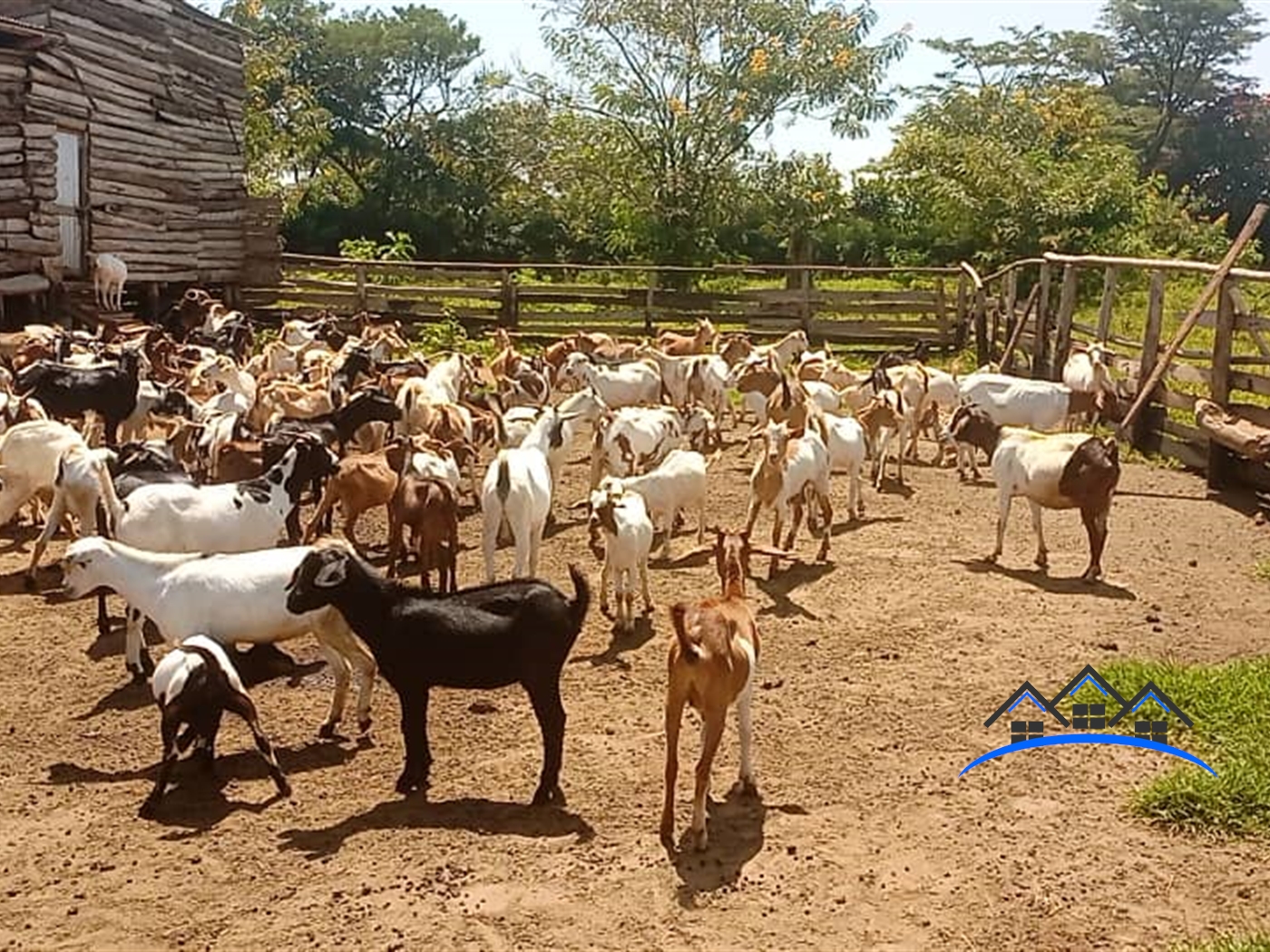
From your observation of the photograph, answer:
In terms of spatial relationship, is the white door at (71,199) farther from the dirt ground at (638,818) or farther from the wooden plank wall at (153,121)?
the dirt ground at (638,818)

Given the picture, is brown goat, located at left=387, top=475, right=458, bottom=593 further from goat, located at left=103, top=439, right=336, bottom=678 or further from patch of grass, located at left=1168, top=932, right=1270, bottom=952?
patch of grass, located at left=1168, top=932, right=1270, bottom=952

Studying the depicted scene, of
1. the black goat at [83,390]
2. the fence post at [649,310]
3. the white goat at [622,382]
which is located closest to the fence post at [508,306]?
the fence post at [649,310]

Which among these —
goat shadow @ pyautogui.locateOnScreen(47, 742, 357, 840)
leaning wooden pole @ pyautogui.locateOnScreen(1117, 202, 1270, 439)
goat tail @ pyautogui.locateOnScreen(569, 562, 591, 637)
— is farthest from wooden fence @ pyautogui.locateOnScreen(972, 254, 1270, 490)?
goat shadow @ pyautogui.locateOnScreen(47, 742, 357, 840)

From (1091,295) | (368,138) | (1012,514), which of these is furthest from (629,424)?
(368,138)

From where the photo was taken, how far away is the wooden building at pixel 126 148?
69.3ft

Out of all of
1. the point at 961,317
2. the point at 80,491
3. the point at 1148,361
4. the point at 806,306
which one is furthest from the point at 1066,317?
the point at 80,491

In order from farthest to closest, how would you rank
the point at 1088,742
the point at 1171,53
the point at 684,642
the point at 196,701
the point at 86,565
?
the point at 1171,53 → the point at 86,565 → the point at 1088,742 → the point at 196,701 → the point at 684,642

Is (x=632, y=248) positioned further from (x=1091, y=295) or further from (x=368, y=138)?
(x=368, y=138)

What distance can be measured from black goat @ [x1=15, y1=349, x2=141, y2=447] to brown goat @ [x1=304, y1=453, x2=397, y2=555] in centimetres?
368

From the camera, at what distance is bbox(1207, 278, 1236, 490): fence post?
14016mm

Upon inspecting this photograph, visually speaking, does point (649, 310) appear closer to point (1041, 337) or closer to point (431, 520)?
point (1041, 337)

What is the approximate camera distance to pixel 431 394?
13844mm

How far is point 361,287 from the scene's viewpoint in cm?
2670
